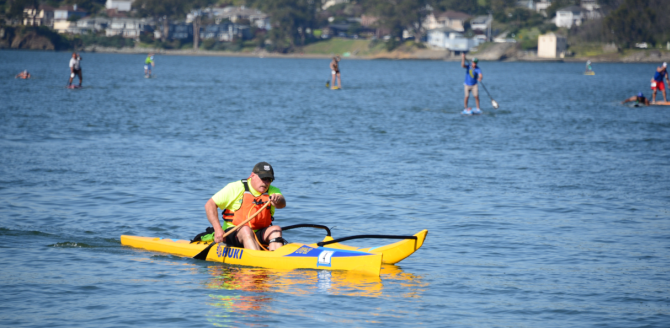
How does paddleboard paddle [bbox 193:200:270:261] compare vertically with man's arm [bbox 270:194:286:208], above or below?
below

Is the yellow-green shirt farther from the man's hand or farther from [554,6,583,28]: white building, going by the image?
[554,6,583,28]: white building

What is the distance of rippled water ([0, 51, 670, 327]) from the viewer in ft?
28.8

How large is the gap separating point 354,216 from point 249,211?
4.17 metres

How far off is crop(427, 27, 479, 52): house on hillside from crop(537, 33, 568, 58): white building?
68.3 ft

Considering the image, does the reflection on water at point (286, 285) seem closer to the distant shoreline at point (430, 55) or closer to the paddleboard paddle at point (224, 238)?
the paddleboard paddle at point (224, 238)

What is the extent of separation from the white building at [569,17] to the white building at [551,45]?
17689 mm

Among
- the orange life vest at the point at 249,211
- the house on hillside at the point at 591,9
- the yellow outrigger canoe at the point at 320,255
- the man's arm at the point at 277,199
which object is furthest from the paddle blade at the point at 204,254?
the house on hillside at the point at 591,9

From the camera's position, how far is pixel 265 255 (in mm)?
10211

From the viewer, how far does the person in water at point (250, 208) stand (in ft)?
31.9

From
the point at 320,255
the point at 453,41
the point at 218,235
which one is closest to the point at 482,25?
the point at 453,41

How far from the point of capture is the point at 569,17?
172m

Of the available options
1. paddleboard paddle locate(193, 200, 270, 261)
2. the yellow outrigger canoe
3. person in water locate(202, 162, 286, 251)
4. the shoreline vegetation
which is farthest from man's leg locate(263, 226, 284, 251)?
the shoreline vegetation

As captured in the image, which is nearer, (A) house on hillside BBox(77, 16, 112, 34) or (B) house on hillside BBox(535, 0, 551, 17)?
(B) house on hillside BBox(535, 0, 551, 17)

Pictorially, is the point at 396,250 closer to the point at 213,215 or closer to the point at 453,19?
the point at 213,215
